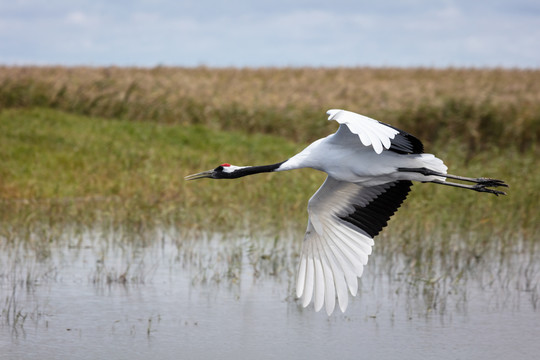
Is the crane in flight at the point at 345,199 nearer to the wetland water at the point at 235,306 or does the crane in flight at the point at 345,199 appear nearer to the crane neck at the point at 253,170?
the crane neck at the point at 253,170

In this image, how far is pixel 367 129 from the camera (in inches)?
185

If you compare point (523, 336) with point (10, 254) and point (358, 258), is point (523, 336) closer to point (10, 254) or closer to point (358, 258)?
point (358, 258)

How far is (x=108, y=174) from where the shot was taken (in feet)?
40.7

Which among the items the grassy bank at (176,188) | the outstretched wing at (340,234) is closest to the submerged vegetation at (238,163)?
the grassy bank at (176,188)

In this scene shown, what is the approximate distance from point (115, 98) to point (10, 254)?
12.1 metres

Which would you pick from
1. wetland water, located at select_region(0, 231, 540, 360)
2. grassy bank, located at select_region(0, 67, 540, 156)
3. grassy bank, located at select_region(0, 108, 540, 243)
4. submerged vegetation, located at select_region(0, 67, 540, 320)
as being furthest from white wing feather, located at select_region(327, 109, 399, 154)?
grassy bank, located at select_region(0, 67, 540, 156)

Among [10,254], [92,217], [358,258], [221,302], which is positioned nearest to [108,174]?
[92,217]

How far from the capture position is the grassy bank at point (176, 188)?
31.2 ft

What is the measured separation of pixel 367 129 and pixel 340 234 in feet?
5.87

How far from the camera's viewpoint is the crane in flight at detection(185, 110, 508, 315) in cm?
586

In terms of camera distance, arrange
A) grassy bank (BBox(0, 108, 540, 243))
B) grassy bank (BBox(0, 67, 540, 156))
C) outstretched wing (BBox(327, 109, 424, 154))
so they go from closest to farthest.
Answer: outstretched wing (BBox(327, 109, 424, 154)) → grassy bank (BBox(0, 108, 540, 243)) → grassy bank (BBox(0, 67, 540, 156))

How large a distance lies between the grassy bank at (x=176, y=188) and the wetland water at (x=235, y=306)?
79 centimetres

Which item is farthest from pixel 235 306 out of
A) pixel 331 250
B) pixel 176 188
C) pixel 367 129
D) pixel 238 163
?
pixel 238 163

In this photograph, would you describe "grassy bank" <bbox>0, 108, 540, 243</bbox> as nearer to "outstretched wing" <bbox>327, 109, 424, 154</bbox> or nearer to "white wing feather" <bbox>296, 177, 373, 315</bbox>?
"white wing feather" <bbox>296, 177, 373, 315</bbox>
